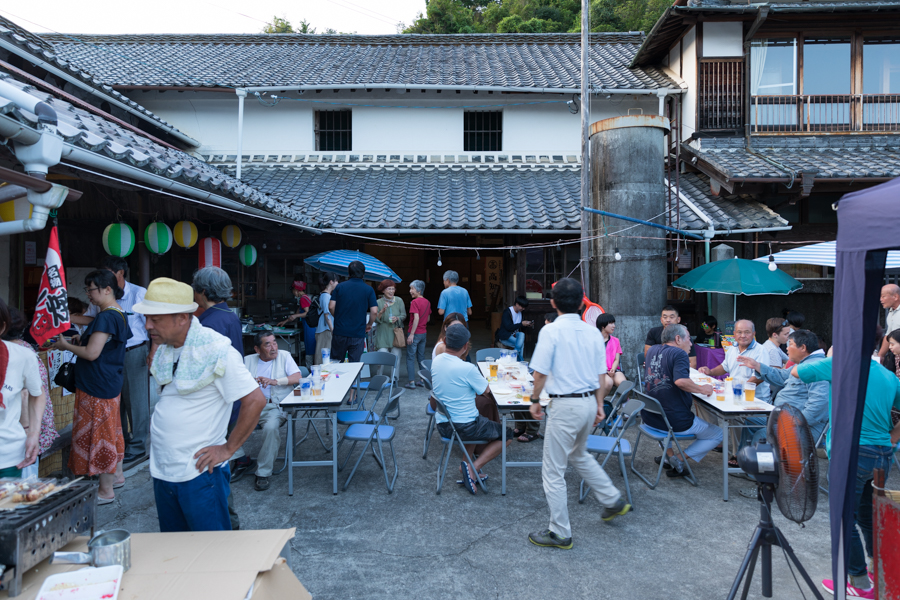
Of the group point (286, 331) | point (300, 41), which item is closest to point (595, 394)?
point (286, 331)

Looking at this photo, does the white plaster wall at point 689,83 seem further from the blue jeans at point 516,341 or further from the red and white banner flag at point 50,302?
the red and white banner flag at point 50,302

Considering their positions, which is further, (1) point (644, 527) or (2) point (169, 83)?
(2) point (169, 83)

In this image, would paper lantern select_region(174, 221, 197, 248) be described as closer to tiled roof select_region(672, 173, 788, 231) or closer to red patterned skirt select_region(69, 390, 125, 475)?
red patterned skirt select_region(69, 390, 125, 475)

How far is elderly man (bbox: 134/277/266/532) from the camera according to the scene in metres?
2.31

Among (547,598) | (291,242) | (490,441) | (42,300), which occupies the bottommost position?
(547,598)

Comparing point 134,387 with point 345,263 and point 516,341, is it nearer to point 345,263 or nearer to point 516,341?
point 345,263

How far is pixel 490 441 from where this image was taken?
4520mm

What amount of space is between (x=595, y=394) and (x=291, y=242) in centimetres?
773

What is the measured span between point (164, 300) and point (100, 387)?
2306 millimetres

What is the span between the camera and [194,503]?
2.41 m

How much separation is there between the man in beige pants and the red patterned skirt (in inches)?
128

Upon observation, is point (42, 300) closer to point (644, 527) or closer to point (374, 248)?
point (644, 527)

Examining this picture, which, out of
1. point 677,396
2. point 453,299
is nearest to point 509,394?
point 677,396

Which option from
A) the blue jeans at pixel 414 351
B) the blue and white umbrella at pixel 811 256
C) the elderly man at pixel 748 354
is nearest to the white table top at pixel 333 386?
the blue jeans at pixel 414 351
